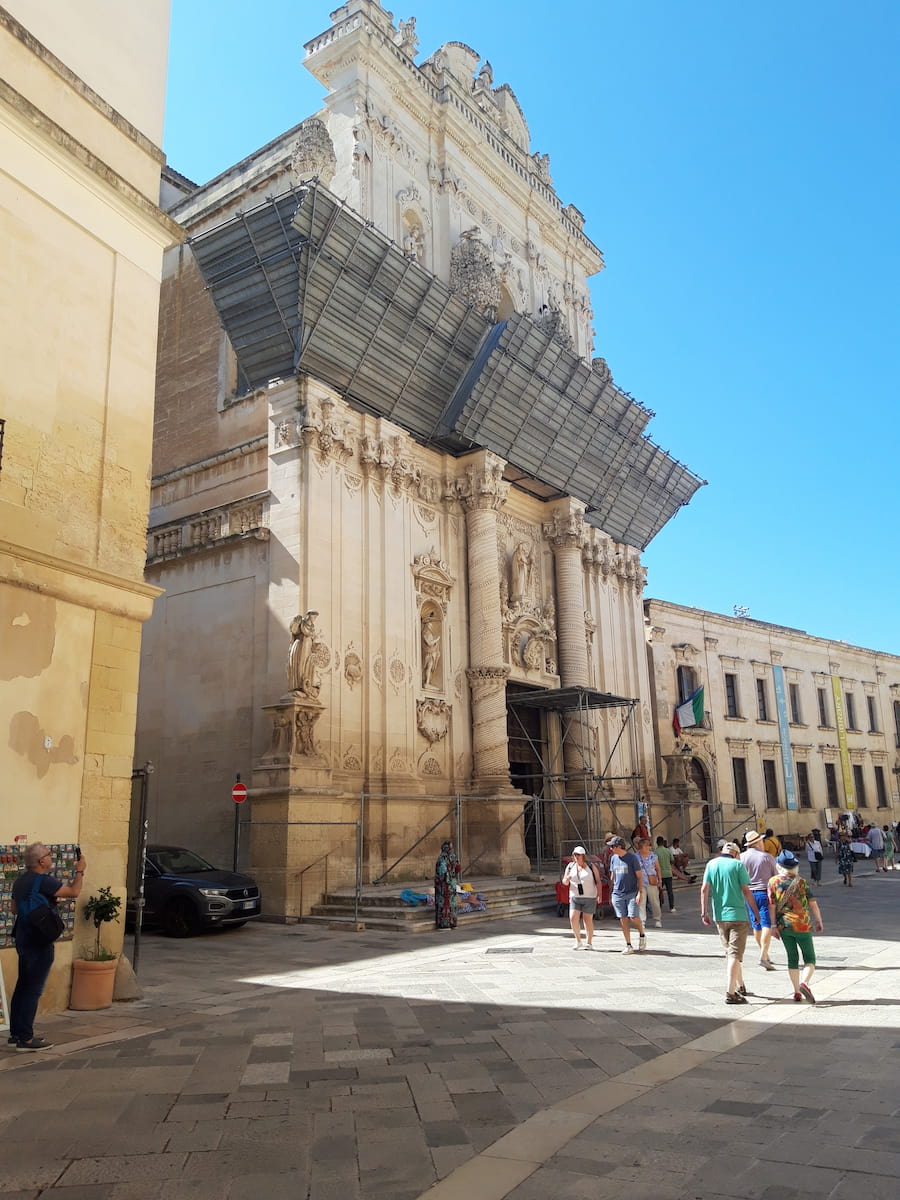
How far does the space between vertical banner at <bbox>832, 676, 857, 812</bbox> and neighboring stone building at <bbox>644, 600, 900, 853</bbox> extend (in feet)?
0.18

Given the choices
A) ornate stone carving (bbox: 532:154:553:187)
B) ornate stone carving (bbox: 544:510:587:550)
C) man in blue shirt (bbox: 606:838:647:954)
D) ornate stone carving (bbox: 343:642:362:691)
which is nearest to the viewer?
man in blue shirt (bbox: 606:838:647:954)

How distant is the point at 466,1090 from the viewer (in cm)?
642

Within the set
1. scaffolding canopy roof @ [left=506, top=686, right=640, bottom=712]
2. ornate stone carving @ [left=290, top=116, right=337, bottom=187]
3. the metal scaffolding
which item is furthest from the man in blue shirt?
ornate stone carving @ [left=290, top=116, right=337, bottom=187]

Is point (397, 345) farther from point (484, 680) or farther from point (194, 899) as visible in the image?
point (194, 899)

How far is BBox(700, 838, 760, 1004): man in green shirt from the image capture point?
9328 millimetres

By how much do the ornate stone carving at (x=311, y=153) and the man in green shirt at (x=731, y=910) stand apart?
19.9 m

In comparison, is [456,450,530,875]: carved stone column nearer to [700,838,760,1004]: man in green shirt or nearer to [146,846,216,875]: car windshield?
[146,846,216,875]: car windshield

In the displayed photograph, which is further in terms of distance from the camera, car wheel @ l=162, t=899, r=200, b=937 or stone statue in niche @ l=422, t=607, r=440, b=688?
stone statue in niche @ l=422, t=607, r=440, b=688

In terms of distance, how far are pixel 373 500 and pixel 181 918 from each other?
10.9 metres

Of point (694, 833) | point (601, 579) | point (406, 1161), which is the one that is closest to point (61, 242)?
point (406, 1161)

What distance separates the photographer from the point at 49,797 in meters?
9.69

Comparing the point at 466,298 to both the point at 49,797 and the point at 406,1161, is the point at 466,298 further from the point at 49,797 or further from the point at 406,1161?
the point at 406,1161

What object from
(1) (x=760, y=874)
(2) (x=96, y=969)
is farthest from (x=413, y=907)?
(2) (x=96, y=969)

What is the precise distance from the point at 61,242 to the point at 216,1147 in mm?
9900
